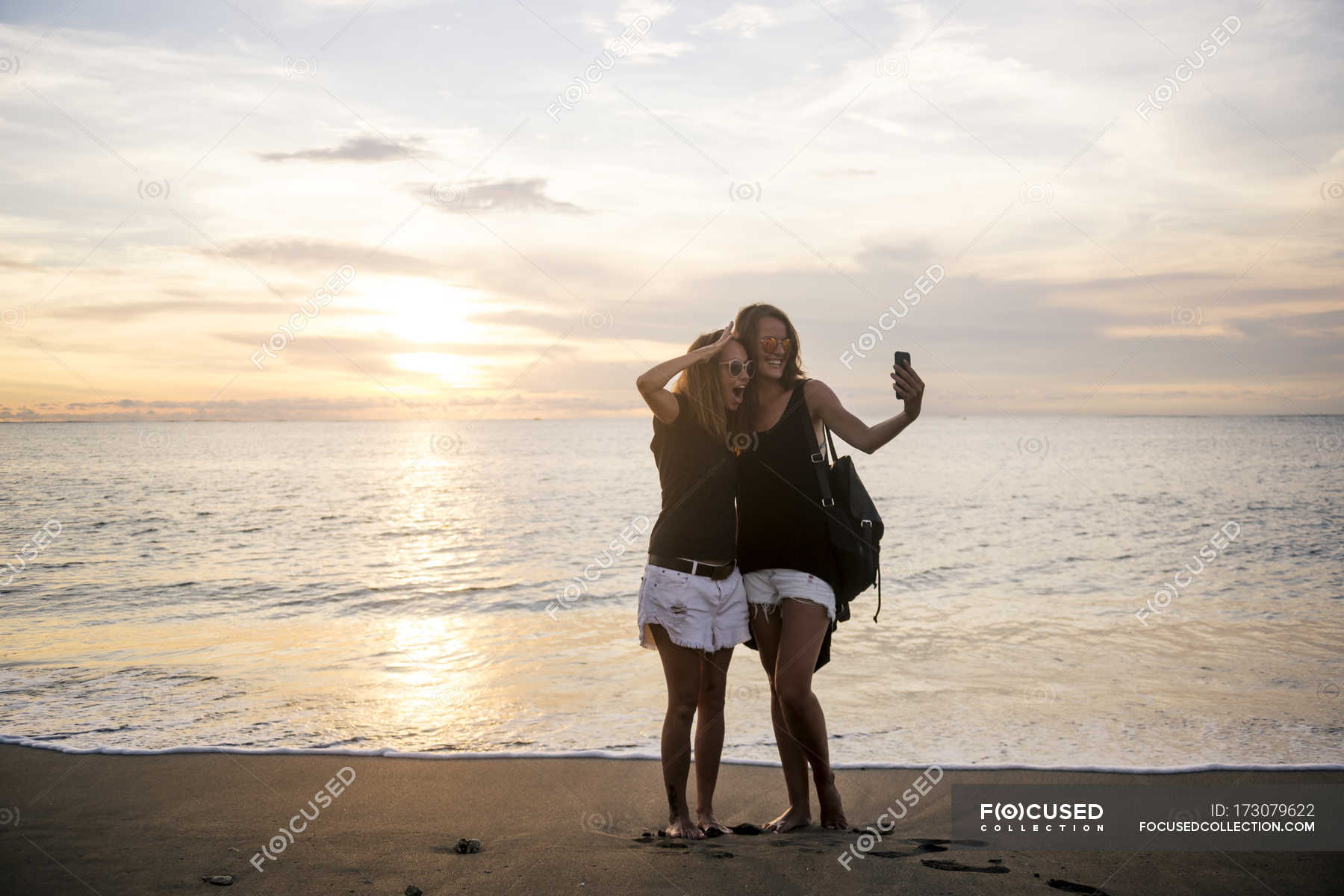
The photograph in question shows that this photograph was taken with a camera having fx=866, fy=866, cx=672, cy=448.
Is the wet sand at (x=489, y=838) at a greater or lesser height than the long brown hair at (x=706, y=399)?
lesser

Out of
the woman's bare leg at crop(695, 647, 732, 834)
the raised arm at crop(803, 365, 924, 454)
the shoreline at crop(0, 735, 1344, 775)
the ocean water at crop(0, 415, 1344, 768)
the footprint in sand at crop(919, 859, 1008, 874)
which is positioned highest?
the raised arm at crop(803, 365, 924, 454)

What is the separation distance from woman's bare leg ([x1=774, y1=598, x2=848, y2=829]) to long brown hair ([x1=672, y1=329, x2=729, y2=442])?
2.64 feet

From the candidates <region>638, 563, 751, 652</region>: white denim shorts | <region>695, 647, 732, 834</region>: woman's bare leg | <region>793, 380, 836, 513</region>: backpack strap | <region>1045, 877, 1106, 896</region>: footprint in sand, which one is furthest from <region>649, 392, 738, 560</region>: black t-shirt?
<region>1045, 877, 1106, 896</region>: footprint in sand

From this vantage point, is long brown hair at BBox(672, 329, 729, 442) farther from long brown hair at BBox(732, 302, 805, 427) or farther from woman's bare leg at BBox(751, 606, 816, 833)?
woman's bare leg at BBox(751, 606, 816, 833)

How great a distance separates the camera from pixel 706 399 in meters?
3.68

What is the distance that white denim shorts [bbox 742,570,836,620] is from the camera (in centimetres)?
367

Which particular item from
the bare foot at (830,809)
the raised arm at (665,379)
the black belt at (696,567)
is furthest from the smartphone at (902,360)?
the bare foot at (830,809)

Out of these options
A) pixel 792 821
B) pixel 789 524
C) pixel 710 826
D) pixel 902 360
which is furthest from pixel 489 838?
pixel 902 360

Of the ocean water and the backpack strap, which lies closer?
the backpack strap

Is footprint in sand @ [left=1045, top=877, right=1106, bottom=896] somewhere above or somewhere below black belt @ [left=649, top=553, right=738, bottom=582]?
below

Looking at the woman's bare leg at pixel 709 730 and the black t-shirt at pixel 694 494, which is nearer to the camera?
the black t-shirt at pixel 694 494

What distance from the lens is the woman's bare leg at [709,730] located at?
3740 mm

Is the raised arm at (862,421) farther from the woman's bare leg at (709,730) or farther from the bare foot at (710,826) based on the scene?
the bare foot at (710,826)

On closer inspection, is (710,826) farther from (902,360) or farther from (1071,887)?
(902,360)
